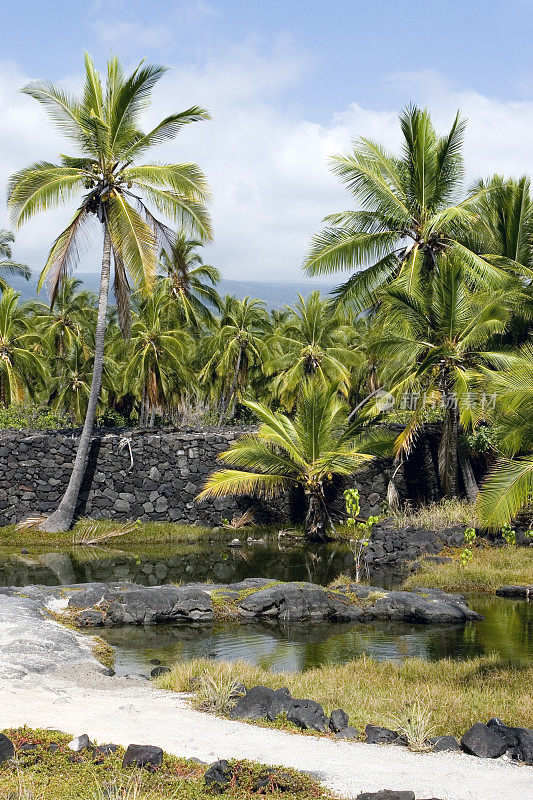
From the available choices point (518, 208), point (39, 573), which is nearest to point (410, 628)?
point (39, 573)

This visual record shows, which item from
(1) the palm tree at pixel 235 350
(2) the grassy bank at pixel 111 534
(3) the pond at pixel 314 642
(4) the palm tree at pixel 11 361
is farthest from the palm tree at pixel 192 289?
(3) the pond at pixel 314 642

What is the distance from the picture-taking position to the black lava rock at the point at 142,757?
19.7 ft

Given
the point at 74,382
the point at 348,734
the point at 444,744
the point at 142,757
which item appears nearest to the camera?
the point at 142,757

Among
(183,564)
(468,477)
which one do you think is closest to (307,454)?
(468,477)

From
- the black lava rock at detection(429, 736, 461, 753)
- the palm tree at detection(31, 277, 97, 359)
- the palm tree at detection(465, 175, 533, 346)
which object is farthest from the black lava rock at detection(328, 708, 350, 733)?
Result: the palm tree at detection(31, 277, 97, 359)

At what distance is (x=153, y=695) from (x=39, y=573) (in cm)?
863

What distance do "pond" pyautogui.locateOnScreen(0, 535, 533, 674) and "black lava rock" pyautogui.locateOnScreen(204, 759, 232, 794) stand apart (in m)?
4.29

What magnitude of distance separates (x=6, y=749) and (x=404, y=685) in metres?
4.68

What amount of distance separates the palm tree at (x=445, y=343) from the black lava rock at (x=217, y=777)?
13885 millimetres

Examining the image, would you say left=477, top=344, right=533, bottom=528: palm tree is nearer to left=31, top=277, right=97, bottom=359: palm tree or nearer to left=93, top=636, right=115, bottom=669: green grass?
left=93, top=636, right=115, bottom=669: green grass

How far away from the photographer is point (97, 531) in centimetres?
2117

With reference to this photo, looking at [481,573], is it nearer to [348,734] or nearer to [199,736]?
[348,734]

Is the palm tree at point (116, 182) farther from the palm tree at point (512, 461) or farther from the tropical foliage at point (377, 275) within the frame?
the palm tree at point (512, 461)

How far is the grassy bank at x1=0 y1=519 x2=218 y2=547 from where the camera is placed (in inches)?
800
